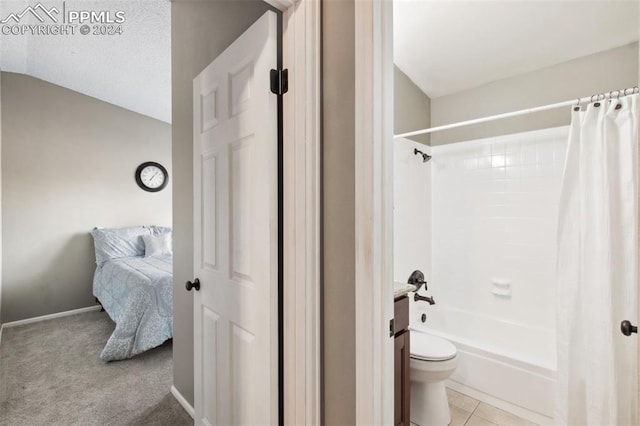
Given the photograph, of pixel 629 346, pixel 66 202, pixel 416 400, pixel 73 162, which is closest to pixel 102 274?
pixel 66 202

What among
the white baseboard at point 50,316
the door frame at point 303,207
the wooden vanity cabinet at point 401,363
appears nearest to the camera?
the door frame at point 303,207

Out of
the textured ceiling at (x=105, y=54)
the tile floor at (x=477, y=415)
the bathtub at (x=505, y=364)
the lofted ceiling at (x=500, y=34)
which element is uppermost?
the textured ceiling at (x=105, y=54)

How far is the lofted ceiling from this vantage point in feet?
6.28

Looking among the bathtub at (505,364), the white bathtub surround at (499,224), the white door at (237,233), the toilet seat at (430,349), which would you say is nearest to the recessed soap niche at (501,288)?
the white bathtub surround at (499,224)

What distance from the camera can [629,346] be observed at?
1565 mm

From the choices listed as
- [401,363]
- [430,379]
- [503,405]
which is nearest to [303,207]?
[401,363]

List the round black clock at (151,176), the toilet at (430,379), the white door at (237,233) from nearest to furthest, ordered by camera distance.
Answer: the white door at (237,233) < the toilet at (430,379) < the round black clock at (151,176)

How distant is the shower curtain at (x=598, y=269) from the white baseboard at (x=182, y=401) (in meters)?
2.10

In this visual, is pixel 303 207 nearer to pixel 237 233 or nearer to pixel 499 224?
pixel 237 233

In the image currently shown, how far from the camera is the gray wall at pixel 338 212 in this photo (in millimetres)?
958

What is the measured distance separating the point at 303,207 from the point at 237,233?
40 centimetres

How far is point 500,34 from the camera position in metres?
2.17

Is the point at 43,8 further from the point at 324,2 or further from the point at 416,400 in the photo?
the point at 416,400

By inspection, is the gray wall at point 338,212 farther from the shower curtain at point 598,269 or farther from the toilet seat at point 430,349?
the shower curtain at point 598,269
